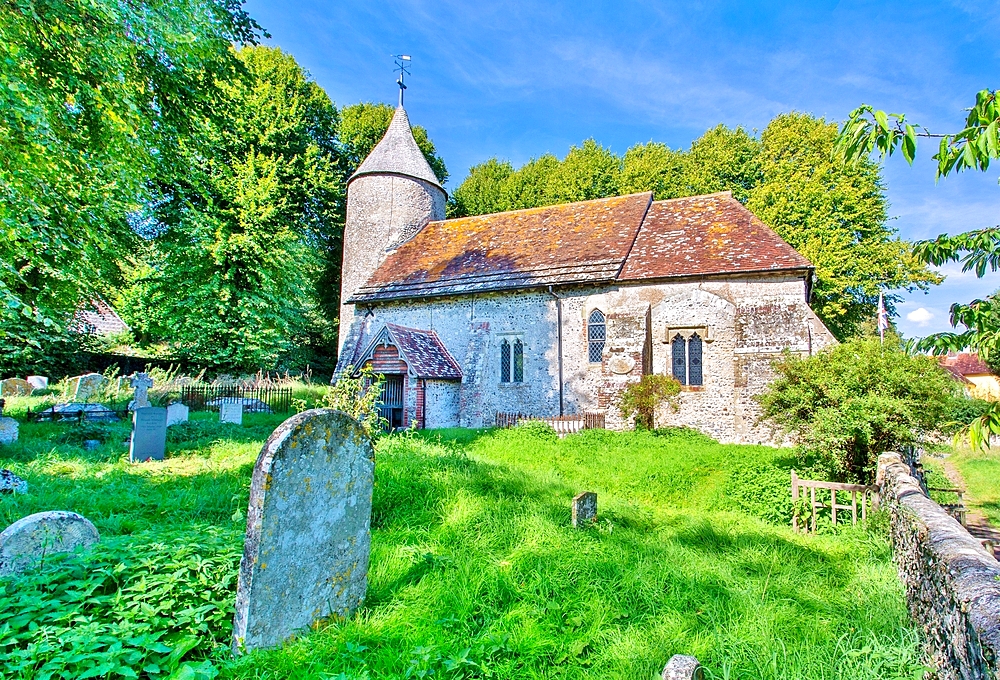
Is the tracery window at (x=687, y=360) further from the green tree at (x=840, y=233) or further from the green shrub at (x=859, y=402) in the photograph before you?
the green tree at (x=840, y=233)

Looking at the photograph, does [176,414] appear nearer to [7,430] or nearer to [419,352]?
[7,430]

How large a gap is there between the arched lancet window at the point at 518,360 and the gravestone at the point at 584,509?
38.0 ft

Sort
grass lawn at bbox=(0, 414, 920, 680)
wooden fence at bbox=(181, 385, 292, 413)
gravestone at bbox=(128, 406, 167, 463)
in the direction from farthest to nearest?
1. wooden fence at bbox=(181, 385, 292, 413)
2. gravestone at bbox=(128, 406, 167, 463)
3. grass lawn at bbox=(0, 414, 920, 680)

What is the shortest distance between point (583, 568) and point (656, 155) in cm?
3389

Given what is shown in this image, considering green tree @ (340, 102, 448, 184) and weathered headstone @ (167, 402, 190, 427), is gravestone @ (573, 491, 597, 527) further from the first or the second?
green tree @ (340, 102, 448, 184)

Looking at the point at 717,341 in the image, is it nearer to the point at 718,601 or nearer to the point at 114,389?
the point at 718,601

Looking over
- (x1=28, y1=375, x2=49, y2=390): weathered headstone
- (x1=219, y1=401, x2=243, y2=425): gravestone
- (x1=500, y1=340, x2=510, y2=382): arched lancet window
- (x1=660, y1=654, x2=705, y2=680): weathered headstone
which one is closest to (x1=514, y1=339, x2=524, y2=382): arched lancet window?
(x1=500, y1=340, x2=510, y2=382): arched lancet window

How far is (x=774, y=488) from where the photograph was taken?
9938mm

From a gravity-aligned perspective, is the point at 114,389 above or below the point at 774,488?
above

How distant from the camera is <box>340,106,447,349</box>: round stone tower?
77.9ft

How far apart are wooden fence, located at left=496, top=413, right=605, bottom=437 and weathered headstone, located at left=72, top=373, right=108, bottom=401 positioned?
15.7m

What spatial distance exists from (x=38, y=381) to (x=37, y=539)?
27.6 metres

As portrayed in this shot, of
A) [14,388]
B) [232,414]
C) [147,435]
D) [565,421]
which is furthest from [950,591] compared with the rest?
[14,388]

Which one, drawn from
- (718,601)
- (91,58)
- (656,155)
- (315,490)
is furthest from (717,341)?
(656,155)
